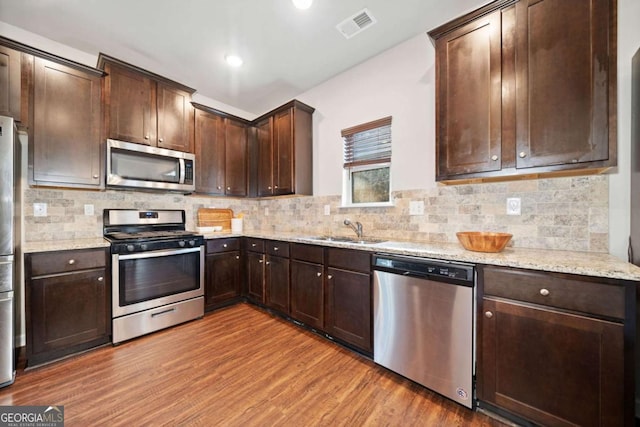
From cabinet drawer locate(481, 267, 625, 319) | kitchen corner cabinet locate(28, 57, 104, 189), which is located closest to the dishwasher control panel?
cabinet drawer locate(481, 267, 625, 319)

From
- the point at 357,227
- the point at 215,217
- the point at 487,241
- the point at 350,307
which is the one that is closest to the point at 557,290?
the point at 487,241

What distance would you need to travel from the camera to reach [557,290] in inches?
48.3

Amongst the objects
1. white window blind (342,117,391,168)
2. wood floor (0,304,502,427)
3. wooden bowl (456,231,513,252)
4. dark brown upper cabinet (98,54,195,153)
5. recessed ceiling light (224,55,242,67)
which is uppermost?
recessed ceiling light (224,55,242,67)

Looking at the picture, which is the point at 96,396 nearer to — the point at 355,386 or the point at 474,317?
the point at 355,386

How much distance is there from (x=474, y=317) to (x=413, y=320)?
0.38m

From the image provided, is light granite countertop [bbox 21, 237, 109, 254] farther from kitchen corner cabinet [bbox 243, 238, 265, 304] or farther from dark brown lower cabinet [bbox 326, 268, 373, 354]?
dark brown lower cabinet [bbox 326, 268, 373, 354]

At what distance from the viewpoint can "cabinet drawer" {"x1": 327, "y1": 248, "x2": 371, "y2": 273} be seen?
197 centimetres

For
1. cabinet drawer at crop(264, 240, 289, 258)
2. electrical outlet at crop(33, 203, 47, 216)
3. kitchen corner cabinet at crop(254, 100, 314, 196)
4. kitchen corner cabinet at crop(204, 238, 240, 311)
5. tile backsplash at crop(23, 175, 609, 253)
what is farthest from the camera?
kitchen corner cabinet at crop(254, 100, 314, 196)

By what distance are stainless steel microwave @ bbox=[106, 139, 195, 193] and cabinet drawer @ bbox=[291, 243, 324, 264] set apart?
4.86 ft

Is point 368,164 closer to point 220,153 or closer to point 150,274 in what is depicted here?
point 220,153

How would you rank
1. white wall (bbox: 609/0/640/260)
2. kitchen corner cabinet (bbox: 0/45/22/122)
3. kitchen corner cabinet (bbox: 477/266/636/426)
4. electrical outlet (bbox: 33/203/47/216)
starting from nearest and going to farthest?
kitchen corner cabinet (bbox: 477/266/636/426), white wall (bbox: 609/0/640/260), kitchen corner cabinet (bbox: 0/45/22/122), electrical outlet (bbox: 33/203/47/216)

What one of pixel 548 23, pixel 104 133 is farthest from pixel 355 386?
pixel 104 133

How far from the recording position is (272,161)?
11.1ft

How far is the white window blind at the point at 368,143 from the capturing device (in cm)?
258
